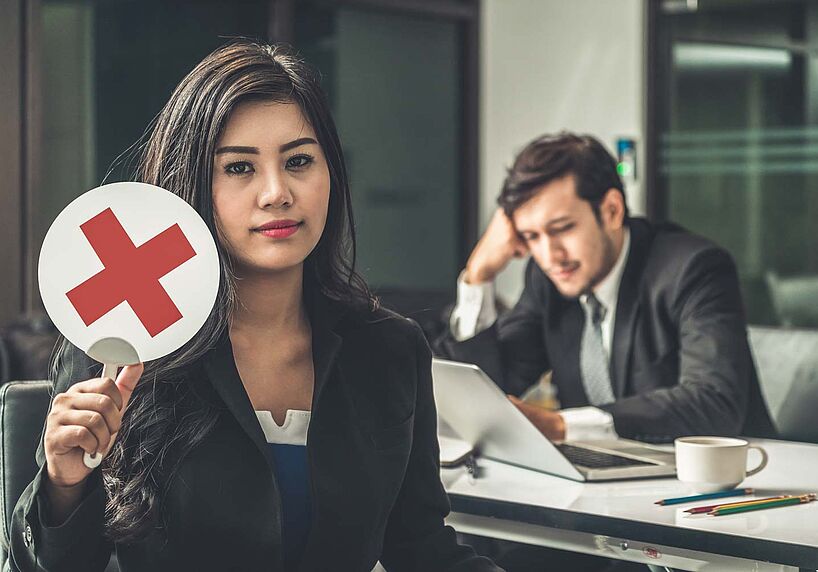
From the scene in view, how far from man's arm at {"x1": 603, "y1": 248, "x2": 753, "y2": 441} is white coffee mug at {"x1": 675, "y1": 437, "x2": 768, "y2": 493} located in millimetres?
420

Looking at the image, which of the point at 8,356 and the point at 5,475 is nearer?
the point at 5,475

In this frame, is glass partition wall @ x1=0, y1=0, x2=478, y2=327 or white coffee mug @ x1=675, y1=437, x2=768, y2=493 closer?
white coffee mug @ x1=675, y1=437, x2=768, y2=493

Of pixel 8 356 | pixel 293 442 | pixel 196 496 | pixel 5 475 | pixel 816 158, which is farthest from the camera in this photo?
pixel 816 158

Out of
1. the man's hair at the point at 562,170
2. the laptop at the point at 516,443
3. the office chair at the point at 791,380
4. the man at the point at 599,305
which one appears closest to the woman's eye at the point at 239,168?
the laptop at the point at 516,443

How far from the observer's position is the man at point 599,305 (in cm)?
247

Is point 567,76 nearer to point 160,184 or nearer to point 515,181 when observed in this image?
point 515,181

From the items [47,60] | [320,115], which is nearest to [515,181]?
[320,115]

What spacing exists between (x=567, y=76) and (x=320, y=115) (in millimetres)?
3795

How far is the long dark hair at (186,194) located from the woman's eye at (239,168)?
30 mm

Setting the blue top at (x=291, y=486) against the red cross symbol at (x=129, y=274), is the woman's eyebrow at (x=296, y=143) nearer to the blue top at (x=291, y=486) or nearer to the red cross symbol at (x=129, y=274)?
the red cross symbol at (x=129, y=274)

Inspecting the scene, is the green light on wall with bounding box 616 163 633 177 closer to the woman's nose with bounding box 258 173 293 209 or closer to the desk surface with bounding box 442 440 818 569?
the desk surface with bounding box 442 440 818 569

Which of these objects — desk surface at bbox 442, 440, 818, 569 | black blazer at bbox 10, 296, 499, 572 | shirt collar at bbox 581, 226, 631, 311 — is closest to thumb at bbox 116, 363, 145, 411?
black blazer at bbox 10, 296, 499, 572

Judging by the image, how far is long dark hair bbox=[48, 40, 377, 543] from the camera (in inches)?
54.6

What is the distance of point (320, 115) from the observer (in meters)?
1.55
